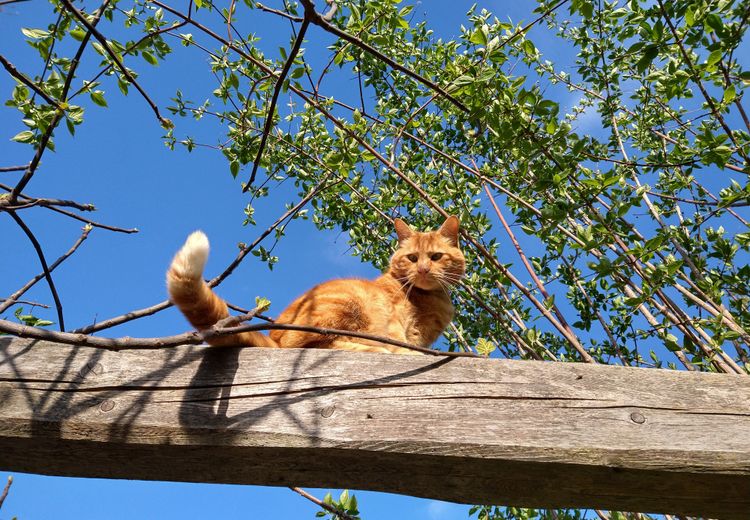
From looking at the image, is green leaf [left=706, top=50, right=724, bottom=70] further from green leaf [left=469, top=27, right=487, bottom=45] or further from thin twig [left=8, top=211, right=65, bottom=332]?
thin twig [left=8, top=211, right=65, bottom=332]

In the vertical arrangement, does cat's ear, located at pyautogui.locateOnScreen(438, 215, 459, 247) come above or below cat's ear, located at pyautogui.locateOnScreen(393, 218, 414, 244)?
below

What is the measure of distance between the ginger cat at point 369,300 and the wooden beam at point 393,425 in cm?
17

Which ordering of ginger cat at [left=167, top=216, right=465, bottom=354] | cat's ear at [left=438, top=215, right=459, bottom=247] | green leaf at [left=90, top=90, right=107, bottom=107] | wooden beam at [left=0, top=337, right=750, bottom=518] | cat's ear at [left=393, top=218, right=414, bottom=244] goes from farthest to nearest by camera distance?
cat's ear at [left=393, top=218, right=414, bottom=244] < cat's ear at [left=438, top=215, right=459, bottom=247] < green leaf at [left=90, top=90, right=107, bottom=107] < ginger cat at [left=167, top=216, right=465, bottom=354] < wooden beam at [left=0, top=337, right=750, bottom=518]

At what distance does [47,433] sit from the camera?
52.3 inches

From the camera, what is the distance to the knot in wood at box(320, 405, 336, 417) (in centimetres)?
134

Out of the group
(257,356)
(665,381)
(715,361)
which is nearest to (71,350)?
(257,356)

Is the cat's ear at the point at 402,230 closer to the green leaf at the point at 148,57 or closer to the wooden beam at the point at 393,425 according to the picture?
the green leaf at the point at 148,57

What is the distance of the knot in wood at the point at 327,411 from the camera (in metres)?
1.34

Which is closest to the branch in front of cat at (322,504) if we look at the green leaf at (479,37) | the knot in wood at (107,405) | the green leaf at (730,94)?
the knot in wood at (107,405)

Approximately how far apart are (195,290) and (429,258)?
1826 mm

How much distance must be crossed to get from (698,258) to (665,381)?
1367 mm

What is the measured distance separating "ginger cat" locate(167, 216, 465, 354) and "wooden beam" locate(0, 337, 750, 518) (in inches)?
6.5

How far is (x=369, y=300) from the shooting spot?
8.08 feet

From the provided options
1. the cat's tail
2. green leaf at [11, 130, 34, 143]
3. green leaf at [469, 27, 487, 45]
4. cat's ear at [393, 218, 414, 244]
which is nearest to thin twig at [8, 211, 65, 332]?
green leaf at [11, 130, 34, 143]
